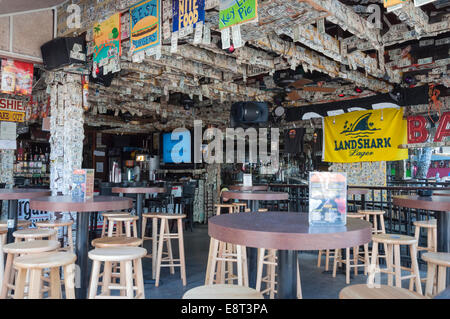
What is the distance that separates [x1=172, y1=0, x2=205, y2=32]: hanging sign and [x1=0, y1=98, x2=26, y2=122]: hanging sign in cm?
542

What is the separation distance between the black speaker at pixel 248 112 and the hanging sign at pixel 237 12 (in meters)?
3.98

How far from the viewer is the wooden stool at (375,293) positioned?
1558 mm

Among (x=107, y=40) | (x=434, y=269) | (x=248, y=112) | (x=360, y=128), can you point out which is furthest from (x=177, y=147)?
(x=434, y=269)

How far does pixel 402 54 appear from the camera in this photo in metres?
5.73

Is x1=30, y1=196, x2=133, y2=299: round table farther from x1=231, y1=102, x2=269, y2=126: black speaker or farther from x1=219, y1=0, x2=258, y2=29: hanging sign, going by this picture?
x1=231, y1=102, x2=269, y2=126: black speaker

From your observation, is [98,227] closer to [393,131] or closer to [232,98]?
[232,98]

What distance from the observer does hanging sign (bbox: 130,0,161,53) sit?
12.4 ft

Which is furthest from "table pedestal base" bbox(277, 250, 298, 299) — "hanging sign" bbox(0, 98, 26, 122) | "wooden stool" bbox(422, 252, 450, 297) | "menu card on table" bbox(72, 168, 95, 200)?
"hanging sign" bbox(0, 98, 26, 122)

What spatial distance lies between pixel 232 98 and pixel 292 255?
588 cm

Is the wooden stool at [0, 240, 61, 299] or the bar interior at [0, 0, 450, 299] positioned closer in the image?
the bar interior at [0, 0, 450, 299]

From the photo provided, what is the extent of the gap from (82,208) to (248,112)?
16.6 ft

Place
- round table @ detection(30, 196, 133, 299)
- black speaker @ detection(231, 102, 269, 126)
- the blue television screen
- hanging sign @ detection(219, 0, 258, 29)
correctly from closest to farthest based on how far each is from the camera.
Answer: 1. round table @ detection(30, 196, 133, 299)
2. hanging sign @ detection(219, 0, 258, 29)
3. black speaker @ detection(231, 102, 269, 126)
4. the blue television screen

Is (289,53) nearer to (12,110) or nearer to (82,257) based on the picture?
(82,257)
